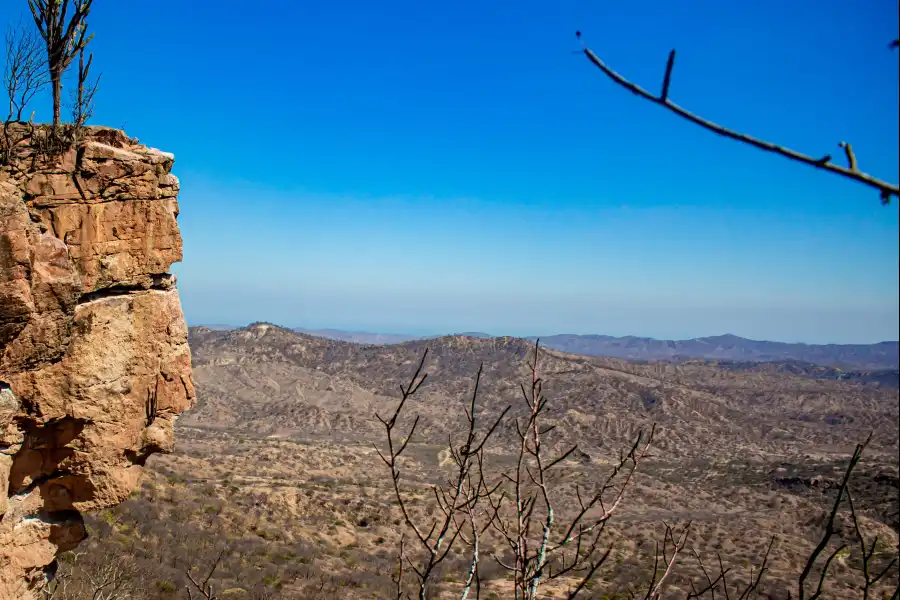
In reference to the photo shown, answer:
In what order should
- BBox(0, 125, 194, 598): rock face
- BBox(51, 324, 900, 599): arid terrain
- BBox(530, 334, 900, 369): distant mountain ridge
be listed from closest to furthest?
BBox(0, 125, 194, 598): rock face, BBox(51, 324, 900, 599): arid terrain, BBox(530, 334, 900, 369): distant mountain ridge

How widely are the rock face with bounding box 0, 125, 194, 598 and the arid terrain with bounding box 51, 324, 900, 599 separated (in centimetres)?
Result: 352

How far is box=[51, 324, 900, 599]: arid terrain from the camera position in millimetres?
17672

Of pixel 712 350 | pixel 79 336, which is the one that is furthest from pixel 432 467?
pixel 712 350

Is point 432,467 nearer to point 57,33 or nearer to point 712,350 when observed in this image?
point 57,33

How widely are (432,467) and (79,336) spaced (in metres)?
34.6

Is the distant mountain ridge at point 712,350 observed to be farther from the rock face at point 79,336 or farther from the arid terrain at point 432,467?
the rock face at point 79,336

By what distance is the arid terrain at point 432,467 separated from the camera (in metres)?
17.7

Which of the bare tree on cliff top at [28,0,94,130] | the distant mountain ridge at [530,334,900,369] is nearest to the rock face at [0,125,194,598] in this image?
the bare tree on cliff top at [28,0,94,130]

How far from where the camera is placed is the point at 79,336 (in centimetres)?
748

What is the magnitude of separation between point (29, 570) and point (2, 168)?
207 inches

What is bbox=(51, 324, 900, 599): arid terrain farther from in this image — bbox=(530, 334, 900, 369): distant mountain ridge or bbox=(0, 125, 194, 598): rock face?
bbox=(530, 334, 900, 369): distant mountain ridge

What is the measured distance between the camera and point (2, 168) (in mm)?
6969

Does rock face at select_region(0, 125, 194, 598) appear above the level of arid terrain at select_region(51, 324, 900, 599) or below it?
above

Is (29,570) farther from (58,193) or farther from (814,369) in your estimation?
(814,369)
